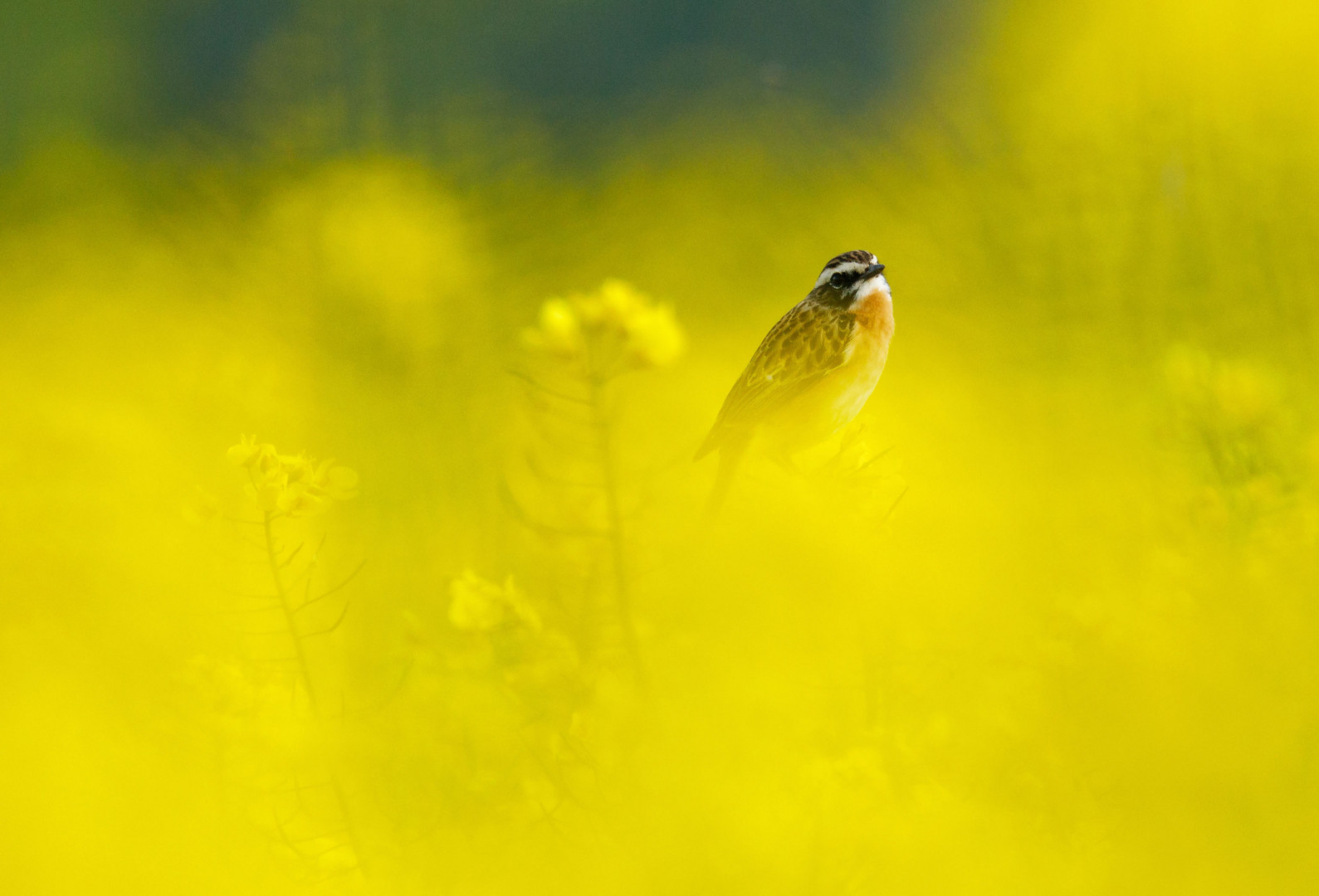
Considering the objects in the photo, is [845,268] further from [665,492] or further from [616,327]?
[616,327]

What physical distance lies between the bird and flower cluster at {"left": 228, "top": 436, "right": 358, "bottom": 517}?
270 mm

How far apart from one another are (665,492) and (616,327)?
0.15 m

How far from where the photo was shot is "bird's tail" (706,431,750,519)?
0.53 meters

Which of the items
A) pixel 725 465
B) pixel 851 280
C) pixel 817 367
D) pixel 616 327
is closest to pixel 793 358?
pixel 817 367

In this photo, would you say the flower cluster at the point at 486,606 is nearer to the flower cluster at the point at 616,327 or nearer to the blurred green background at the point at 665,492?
the blurred green background at the point at 665,492

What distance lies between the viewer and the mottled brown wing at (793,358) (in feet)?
2.50

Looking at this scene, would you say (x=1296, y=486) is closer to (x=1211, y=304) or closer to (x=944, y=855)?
(x=1211, y=304)

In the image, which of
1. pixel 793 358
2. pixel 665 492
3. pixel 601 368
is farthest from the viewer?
pixel 793 358

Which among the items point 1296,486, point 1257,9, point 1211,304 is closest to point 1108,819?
point 1296,486

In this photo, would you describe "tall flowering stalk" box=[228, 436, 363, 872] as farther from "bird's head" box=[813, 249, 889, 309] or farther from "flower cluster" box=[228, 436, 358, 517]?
"bird's head" box=[813, 249, 889, 309]

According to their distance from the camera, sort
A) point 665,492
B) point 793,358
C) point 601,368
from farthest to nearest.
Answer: point 793,358 < point 665,492 < point 601,368

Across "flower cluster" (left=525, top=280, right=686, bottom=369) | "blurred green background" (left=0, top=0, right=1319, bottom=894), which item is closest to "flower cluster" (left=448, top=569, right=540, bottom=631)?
"blurred green background" (left=0, top=0, right=1319, bottom=894)

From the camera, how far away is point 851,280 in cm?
92

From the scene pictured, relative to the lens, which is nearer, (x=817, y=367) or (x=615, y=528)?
(x=615, y=528)
